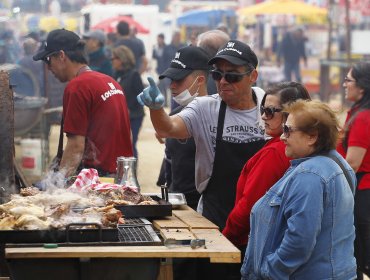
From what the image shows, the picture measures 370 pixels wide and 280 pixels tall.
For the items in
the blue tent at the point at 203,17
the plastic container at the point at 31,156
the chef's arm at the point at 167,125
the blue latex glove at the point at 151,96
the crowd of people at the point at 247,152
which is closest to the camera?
the crowd of people at the point at 247,152

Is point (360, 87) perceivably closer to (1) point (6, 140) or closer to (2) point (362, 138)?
(2) point (362, 138)

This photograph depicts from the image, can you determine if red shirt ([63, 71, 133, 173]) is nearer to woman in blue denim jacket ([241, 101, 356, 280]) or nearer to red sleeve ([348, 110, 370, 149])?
red sleeve ([348, 110, 370, 149])

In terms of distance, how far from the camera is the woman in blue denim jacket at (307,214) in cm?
411

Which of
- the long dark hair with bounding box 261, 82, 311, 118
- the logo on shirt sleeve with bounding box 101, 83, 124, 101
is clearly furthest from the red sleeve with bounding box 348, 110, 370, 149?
the logo on shirt sleeve with bounding box 101, 83, 124, 101

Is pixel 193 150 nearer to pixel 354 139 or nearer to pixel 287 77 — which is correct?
pixel 354 139

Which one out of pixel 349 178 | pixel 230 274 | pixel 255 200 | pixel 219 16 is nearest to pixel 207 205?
pixel 230 274

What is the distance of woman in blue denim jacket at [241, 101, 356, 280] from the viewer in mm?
4105

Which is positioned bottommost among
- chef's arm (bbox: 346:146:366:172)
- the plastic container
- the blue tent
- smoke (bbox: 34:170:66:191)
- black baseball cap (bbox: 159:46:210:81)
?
the plastic container

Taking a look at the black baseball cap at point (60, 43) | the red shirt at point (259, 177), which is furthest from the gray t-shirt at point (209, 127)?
the black baseball cap at point (60, 43)

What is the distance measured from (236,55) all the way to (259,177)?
109 centimetres

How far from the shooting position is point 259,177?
4633 mm

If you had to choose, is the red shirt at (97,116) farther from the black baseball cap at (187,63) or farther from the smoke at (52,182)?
the smoke at (52,182)

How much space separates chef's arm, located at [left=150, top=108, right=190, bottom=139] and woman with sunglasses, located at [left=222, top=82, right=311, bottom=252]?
0.61 metres

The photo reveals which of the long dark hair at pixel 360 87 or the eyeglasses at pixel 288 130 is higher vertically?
the eyeglasses at pixel 288 130
